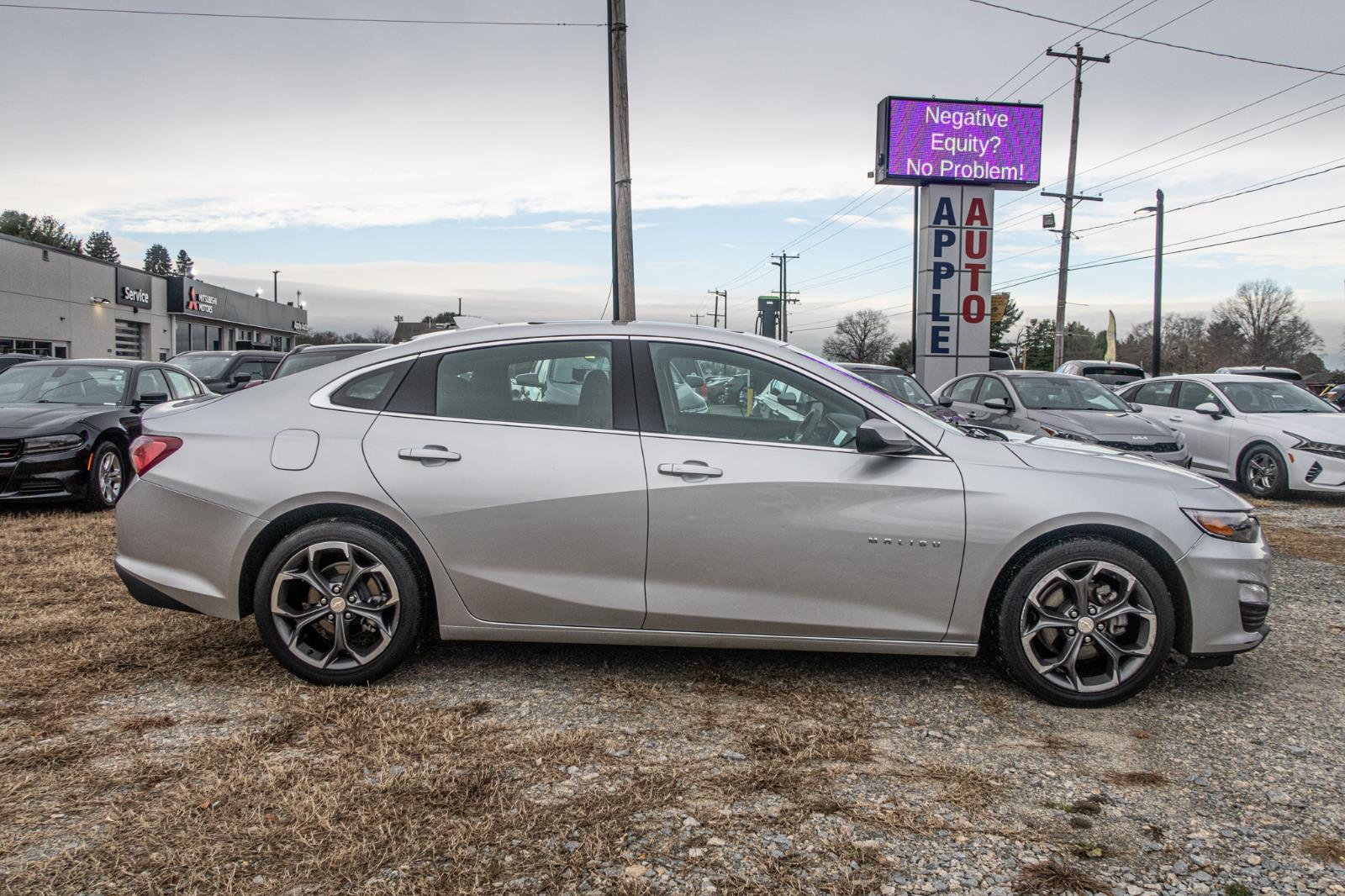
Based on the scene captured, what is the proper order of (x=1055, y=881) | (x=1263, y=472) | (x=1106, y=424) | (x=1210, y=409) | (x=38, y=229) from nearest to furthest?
1. (x=1055, y=881)
2. (x=1106, y=424)
3. (x=1263, y=472)
4. (x=1210, y=409)
5. (x=38, y=229)

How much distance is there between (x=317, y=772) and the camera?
2.98 metres

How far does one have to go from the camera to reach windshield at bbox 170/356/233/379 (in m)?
16.3

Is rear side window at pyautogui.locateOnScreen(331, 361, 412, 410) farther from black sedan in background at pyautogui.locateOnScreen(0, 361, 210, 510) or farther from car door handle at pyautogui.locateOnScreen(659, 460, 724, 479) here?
black sedan in background at pyautogui.locateOnScreen(0, 361, 210, 510)

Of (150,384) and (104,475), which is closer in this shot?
(104,475)

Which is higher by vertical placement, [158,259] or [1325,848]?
[158,259]

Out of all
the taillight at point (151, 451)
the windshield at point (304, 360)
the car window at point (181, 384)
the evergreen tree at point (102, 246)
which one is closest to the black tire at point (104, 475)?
the car window at point (181, 384)

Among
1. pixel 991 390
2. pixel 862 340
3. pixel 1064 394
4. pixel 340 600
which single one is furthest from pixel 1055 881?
pixel 862 340

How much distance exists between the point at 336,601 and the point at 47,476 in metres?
6.05

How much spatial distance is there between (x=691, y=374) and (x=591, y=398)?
45cm

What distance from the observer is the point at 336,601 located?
145 inches

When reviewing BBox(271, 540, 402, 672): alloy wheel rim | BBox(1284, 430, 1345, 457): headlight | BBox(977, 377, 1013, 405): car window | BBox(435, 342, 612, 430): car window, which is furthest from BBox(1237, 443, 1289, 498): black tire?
BBox(271, 540, 402, 672): alloy wheel rim

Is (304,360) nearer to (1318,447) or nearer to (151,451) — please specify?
(151,451)

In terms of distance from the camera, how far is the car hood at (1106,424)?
32.0 feet

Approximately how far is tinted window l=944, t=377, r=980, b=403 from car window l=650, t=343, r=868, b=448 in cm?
913
